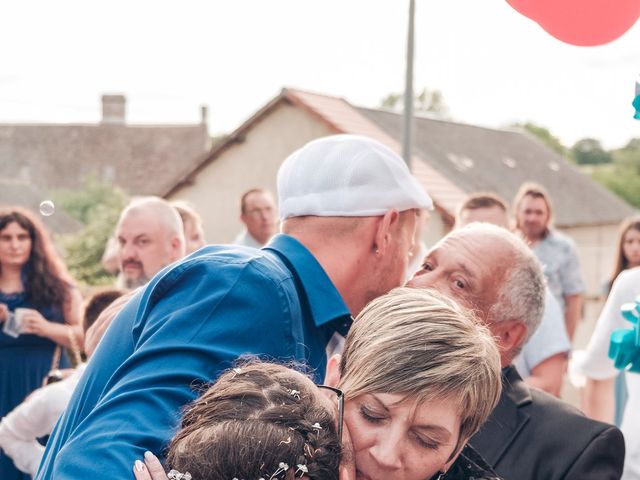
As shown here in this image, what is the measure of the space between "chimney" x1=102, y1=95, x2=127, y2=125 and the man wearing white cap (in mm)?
56485

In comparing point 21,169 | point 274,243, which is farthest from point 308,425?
point 21,169

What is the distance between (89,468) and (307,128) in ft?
82.7

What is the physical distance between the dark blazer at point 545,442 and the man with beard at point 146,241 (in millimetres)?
2713

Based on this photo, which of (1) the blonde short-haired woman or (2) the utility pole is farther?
(2) the utility pole

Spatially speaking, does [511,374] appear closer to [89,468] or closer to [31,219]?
[89,468]

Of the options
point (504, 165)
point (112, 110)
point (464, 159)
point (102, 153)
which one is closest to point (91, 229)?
point (464, 159)

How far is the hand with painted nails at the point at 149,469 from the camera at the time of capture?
146 cm

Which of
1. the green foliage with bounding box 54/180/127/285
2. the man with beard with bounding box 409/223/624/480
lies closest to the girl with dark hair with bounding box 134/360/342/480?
the man with beard with bounding box 409/223/624/480

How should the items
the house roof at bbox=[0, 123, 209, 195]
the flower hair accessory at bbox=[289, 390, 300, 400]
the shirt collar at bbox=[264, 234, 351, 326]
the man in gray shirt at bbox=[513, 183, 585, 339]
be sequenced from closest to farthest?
the flower hair accessory at bbox=[289, 390, 300, 400]
the shirt collar at bbox=[264, 234, 351, 326]
the man in gray shirt at bbox=[513, 183, 585, 339]
the house roof at bbox=[0, 123, 209, 195]

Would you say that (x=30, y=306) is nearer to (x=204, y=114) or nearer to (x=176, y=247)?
(x=176, y=247)

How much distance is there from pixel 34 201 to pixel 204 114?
792 inches

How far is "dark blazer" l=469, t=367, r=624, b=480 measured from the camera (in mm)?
2531

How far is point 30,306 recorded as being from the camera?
5.68m

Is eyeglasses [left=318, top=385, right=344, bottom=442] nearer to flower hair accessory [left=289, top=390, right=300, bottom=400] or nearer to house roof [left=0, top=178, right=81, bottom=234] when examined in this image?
flower hair accessory [left=289, top=390, right=300, bottom=400]
